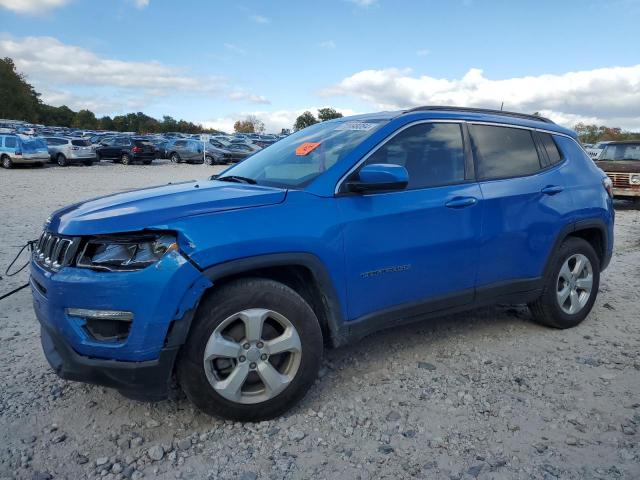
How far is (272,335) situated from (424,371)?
126 cm

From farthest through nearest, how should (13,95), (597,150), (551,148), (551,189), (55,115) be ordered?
(55,115)
(13,95)
(597,150)
(551,148)
(551,189)

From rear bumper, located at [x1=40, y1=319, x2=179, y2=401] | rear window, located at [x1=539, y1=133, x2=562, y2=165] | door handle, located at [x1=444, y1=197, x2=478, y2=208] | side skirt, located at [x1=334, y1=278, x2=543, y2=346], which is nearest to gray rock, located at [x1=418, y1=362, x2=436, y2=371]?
side skirt, located at [x1=334, y1=278, x2=543, y2=346]

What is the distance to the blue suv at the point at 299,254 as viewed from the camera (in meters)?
2.67

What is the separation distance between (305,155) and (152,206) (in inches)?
47.5

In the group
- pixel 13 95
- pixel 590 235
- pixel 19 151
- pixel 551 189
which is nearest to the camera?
pixel 551 189

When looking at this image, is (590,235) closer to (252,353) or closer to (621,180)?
(252,353)

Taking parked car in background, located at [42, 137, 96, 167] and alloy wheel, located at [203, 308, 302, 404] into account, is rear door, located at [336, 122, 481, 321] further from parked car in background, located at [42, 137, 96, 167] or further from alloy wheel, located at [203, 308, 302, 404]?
parked car in background, located at [42, 137, 96, 167]

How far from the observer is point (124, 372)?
2660mm

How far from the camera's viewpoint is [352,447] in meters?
2.79

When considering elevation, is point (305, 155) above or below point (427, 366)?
above

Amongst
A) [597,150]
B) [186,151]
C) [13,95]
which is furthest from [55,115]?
[597,150]

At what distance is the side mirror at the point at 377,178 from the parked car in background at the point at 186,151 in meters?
31.0

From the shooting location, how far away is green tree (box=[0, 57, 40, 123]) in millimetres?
83812

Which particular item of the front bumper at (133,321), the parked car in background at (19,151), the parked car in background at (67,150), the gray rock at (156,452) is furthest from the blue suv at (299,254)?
the parked car in background at (67,150)
